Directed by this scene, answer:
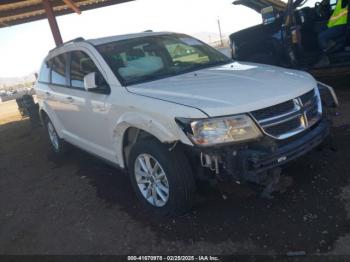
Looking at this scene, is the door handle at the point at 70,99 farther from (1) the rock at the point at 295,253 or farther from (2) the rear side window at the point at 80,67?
(1) the rock at the point at 295,253

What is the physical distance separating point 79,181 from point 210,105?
303 centimetres

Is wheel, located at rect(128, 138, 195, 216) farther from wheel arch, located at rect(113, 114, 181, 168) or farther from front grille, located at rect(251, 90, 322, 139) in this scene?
front grille, located at rect(251, 90, 322, 139)

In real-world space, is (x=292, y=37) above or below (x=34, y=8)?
below

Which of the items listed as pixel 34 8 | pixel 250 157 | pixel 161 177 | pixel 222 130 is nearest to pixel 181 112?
pixel 222 130

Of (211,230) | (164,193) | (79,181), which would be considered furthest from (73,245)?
(79,181)

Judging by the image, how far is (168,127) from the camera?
3.20m

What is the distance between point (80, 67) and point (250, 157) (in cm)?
268

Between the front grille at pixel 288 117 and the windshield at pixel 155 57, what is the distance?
1.34 meters

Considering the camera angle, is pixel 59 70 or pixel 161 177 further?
pixel 59 70

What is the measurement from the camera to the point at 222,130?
3002 mm

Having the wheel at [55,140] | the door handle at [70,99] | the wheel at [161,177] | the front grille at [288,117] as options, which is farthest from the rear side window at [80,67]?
the front grille at [288,117]

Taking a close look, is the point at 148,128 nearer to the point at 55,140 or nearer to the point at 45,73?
the point at 45,73

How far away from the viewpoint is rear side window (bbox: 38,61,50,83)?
6055mm

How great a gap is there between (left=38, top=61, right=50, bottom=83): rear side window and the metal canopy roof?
17.8 feet
